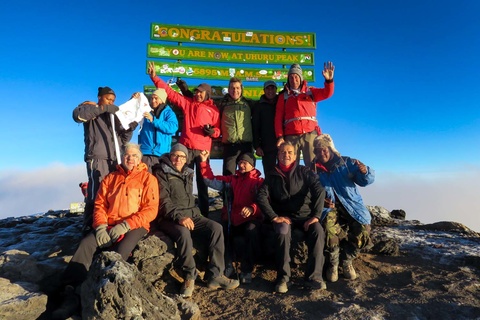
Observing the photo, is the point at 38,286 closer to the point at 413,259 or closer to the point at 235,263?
the point at 235,263

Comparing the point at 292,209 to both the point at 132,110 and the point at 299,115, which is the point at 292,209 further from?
the point at 132,110

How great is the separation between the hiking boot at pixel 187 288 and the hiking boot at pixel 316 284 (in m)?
2.28

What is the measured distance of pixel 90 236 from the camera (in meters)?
6.03

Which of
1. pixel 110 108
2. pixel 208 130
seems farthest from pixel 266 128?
pixel 110 108

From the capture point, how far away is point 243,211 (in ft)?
23.6

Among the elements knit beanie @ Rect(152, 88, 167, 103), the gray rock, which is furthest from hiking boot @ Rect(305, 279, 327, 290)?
knit beanie @ Rect(152, 88, 167, 103)

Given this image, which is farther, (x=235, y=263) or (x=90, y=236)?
(x=235, y=263)

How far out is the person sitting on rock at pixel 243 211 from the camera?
23.2 ft

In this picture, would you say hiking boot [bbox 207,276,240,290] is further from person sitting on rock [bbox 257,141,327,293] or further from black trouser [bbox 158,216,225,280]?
person sitting on rock [bbox 257,141,327,293]

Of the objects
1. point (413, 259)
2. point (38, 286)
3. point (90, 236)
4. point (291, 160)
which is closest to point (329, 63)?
point (291, 160)

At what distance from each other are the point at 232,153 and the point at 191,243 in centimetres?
336

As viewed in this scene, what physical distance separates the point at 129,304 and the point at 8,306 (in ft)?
6.26

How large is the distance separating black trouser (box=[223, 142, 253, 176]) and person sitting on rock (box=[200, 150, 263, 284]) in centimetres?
75

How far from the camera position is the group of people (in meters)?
6.43
